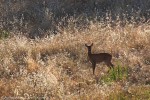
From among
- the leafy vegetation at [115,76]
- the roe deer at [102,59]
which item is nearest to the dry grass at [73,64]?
the leafy vegetation at [115,76]

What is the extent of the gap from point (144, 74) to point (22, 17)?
7122 mm

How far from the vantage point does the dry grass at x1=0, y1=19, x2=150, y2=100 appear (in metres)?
8.12

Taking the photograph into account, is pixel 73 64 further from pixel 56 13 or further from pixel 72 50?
pixel 56 13

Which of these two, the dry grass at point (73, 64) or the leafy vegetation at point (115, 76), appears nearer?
the dry grass at point (73, 64)

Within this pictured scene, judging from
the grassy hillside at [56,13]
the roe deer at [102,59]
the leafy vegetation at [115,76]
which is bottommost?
the leafy vegetation at [115,76]

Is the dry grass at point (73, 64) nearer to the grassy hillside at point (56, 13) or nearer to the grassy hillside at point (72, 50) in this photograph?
the grassy hillside at point (72, 50)

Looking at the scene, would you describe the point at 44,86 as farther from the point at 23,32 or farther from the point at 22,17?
the point at 22,17

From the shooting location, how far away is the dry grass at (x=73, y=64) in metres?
8.12

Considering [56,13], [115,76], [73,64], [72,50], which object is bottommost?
[115,76]

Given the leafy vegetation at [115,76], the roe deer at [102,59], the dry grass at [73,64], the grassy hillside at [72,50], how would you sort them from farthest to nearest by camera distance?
the roe deer at [102,59] < the leafy vegetation at [115,76] < the grassy hillside at [72,50] < the dry grass at [73,64]

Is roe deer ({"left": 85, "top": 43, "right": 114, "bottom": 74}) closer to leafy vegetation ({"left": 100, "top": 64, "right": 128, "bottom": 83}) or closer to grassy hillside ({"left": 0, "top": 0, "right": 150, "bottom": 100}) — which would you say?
grassy hillside ({"left": 0, "top": 0, "right": 150, "bottom": 100})

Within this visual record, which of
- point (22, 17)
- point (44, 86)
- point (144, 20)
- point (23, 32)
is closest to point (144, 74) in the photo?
point (44, 86)

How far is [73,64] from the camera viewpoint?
10383 mm

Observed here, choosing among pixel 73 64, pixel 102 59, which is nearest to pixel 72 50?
pixel 73 64
